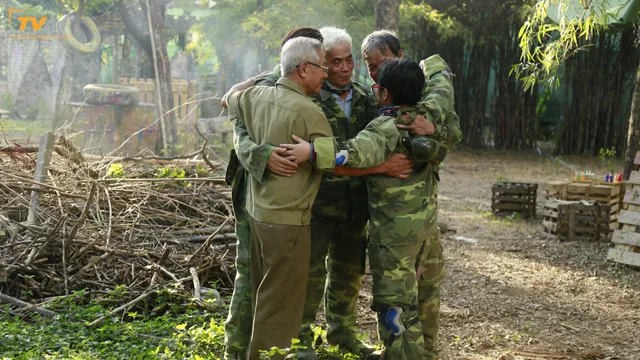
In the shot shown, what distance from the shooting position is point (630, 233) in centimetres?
694

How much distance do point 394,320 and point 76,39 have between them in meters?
17.3

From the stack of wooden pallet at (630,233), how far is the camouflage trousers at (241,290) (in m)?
4.35

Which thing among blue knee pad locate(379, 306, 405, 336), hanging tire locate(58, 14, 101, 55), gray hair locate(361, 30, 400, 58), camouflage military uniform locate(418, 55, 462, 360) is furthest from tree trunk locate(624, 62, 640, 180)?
hanging tire locate(58, 14, 101, 55)

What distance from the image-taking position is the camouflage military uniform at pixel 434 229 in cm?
379

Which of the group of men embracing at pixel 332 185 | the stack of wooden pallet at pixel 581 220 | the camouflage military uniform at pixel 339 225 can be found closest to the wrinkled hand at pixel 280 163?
the group of men embracing at pixel 332 185

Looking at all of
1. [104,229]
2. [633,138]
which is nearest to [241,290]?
[104,229]

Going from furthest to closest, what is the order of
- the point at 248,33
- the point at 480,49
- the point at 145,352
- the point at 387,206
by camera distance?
the point at 248,33 < the point at 480,49 < the point at 145,352 < the point at 387,206

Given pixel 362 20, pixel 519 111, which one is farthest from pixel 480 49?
pixel 362 20

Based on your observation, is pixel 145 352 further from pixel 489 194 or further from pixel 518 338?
pixel 489 194

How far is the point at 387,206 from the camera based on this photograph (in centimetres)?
366

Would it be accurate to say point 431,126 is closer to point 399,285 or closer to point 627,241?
point 399,285

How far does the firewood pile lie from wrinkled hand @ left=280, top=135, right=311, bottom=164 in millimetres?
1924

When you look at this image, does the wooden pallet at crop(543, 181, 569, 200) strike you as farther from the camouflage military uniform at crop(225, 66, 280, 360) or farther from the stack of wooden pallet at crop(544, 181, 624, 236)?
the camouflage military uniform at crop(225, 66, 280, 360)

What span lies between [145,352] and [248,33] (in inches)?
656
